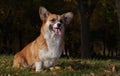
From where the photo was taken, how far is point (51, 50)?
9.02 metres

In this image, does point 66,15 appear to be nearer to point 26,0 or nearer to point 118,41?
point 26,0

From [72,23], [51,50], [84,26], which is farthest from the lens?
[72,23]

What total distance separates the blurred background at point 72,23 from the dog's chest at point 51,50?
1463 cm

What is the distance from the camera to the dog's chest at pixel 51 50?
8977mm

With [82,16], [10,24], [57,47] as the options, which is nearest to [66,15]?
[57,47]

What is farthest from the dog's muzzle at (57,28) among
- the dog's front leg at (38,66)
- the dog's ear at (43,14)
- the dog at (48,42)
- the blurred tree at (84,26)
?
the blurred tree at (84,26)

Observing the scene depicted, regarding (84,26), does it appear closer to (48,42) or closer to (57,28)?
(48,42)

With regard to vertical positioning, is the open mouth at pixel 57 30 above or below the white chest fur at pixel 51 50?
above

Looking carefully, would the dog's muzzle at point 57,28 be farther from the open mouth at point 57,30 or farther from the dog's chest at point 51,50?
the dog's chest at point 51,50

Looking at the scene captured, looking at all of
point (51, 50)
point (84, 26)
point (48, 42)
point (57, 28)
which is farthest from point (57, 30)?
point (84, 26)

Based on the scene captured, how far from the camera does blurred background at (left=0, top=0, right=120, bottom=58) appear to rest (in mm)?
24375

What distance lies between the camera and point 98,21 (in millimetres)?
32375

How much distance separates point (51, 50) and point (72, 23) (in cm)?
2437

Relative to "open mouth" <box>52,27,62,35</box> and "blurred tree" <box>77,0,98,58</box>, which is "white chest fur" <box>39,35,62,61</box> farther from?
"blurred tree" <box>77,0,98,58</box>
